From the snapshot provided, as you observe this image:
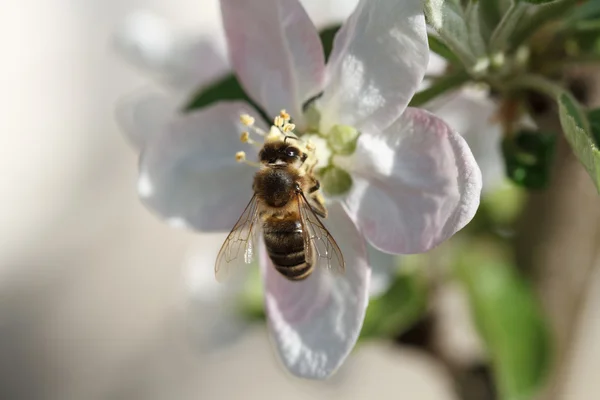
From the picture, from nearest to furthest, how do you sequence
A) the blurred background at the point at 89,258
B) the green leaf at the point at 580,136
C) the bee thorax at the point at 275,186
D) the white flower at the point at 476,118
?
the green leaf at the point at 580,136, the bee thorax at the point at 275,186, the white flower at the point at 476,118, the blurred background at the point at 89,258

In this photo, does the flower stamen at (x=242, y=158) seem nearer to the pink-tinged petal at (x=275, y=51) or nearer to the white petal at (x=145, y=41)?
the pink-tinged petal at (x=275, y=51)

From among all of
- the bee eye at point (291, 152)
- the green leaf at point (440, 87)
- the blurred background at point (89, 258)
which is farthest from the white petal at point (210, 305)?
the blurred background at point (89, 258)

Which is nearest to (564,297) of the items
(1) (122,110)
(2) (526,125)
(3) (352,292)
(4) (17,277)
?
(2) (526,125)

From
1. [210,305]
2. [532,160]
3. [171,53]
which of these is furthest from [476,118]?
[210,305]

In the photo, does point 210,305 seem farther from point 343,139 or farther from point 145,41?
point 343,139

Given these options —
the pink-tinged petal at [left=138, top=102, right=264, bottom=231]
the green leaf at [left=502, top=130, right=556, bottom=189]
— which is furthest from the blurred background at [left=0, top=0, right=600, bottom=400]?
the green leaf at [left=502, top=130, right=556, bottom=189]

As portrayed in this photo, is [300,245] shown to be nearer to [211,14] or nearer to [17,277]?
[17,277]
